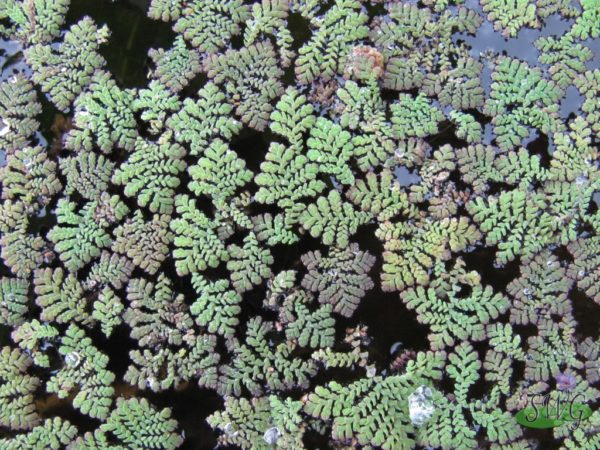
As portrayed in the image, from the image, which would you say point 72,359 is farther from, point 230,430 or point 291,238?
point 291,238

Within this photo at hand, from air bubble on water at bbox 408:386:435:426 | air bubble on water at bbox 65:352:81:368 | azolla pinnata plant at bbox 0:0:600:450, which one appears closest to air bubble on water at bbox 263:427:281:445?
azolla pinnata plant at bbox 0:0:600:450

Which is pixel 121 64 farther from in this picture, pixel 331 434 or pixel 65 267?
pixel 331 434

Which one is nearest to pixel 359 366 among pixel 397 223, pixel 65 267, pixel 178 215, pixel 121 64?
pixel 397 223

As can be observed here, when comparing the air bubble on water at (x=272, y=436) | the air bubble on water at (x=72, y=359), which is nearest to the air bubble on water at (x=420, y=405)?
the air bubble on water at (x=272, y=436)

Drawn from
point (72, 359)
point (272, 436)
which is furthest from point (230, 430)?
point (72, 359)

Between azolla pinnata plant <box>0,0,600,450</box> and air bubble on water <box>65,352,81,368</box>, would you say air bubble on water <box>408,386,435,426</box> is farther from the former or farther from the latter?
air bubble on water <box>65,352,81,368</box>

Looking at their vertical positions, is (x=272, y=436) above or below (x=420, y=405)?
below

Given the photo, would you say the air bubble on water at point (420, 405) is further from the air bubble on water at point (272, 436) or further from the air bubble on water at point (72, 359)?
the air bubble on water at point (72, 359)

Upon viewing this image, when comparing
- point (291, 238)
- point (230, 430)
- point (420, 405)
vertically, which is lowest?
point (230, 430)
